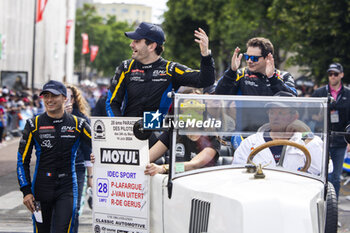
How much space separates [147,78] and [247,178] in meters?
1.93

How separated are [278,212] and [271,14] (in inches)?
933

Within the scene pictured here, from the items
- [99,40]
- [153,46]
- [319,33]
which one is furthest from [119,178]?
[99,40]

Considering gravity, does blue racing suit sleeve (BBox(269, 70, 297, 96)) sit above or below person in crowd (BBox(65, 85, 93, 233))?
above

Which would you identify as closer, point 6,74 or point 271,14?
point 271,14

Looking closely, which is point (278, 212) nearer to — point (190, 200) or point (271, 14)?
point (190, 200)

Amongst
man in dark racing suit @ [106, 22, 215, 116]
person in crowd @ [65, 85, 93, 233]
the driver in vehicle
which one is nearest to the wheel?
the driver in vehicle

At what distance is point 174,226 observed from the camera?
4.77 m

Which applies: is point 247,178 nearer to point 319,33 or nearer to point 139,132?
point 139,132

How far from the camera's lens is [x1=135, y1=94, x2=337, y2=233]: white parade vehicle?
4242 mm

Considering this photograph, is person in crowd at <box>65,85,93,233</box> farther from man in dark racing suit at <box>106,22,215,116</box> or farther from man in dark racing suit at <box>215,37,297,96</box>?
man in dark racing suit at <box>215,37,297,96</box>

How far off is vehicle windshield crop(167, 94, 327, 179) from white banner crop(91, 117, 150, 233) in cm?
43

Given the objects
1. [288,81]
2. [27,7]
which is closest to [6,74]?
[27,7]

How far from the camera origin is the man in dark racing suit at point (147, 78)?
20.4 feet

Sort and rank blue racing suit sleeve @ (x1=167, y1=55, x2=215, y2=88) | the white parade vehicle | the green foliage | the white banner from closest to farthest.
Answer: the white parade vehicle
the white banner
blue racing suit sleeve @ (x1=167, y1=55, x2=215, y2=88)
the green foliage
